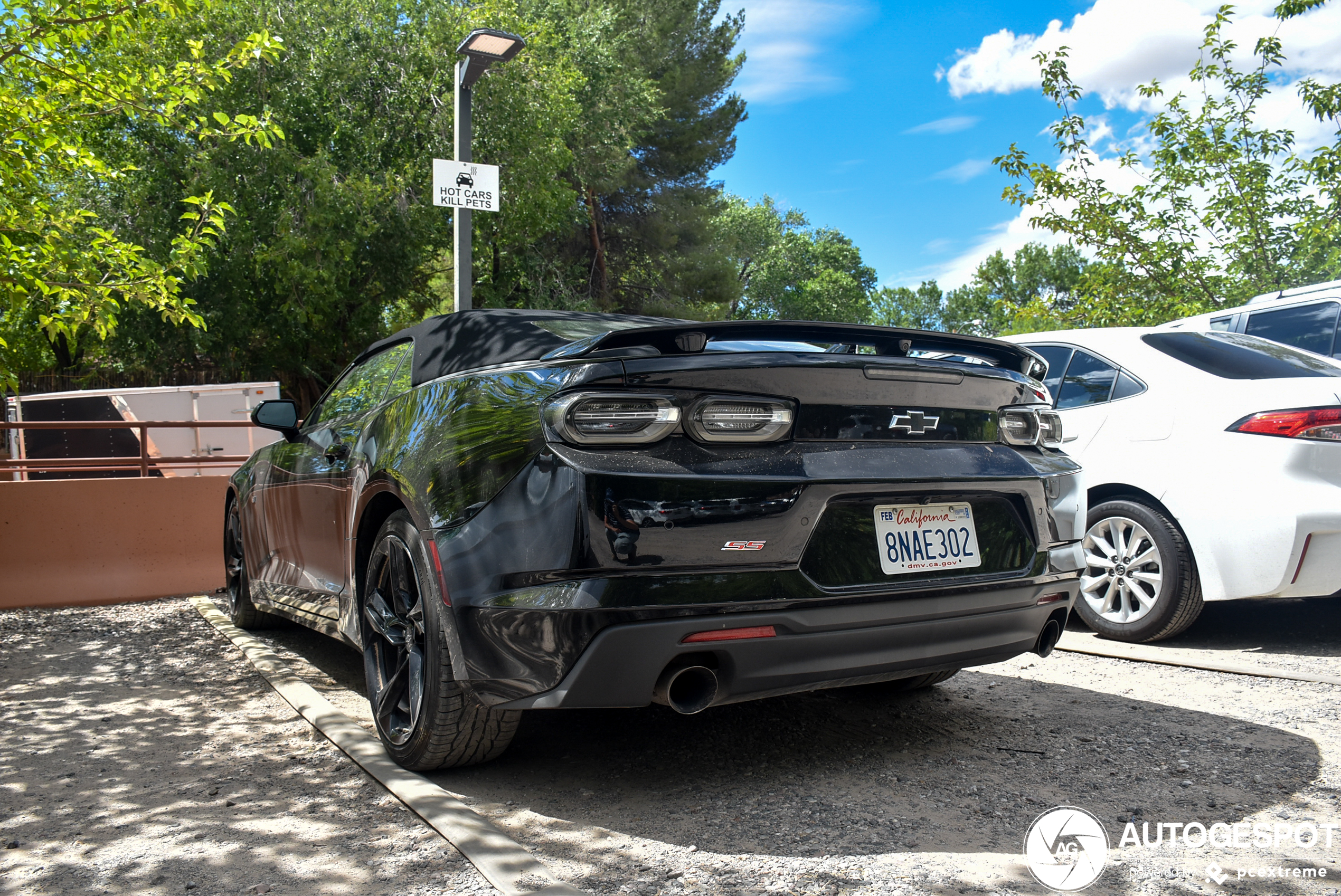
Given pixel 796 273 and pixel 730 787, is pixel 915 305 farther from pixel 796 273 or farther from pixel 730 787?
pixel 730 787

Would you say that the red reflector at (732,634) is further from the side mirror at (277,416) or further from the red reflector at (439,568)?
the side mirror at (277,416)

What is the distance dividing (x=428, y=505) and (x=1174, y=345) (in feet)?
13.4

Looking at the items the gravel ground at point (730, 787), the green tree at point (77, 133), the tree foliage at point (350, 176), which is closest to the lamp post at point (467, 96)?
the green tree at point (77, 133)

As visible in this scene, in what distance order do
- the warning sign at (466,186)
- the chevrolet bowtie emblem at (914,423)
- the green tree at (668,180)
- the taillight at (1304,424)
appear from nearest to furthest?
the chevrolet bowtie emblem at (914,423) → the taillight at (1304,424) → the warning sign at (466,186) → the green tree at (668,180)

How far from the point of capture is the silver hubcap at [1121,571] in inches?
194

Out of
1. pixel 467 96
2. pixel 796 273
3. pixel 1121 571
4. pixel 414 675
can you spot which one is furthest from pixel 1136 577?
pixel 796 273

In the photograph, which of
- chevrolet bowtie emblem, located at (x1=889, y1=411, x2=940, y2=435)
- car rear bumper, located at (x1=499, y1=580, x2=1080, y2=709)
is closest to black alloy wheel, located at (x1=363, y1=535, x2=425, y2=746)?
car rear bumper, located at (x1=499, y1=580, x2=1080, y2=709)

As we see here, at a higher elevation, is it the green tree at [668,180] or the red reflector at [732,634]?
the green tree at [668,180]

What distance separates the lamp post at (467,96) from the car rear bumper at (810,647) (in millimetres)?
6065

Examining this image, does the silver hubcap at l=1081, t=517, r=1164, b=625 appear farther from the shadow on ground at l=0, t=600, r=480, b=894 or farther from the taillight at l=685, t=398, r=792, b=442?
the shadow on ground at l=0, t=600, r=480, b=894

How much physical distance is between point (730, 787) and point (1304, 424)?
127 inches

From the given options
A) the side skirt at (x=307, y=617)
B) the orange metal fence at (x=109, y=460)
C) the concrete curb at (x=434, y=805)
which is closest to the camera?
the concrete curb at (x=434, y=805)

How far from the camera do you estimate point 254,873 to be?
8.18 ft

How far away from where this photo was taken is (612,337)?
2705 mm
